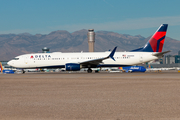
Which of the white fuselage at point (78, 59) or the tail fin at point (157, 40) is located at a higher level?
the tail fin at point (157, 40)

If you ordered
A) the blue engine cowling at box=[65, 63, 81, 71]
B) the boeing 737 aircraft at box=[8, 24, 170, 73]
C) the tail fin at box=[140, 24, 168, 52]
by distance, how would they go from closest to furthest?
the blue engine cowling at box=[65, 63, 81, 71] → the boeing 737 aircraft at box=[8, 24, 170, 73] → the tail fin at box=[140, 24, 168, 52]

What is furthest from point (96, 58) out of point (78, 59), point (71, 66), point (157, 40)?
point (157, 40)

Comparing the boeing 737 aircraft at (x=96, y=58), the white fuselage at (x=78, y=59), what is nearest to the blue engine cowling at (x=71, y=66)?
the boeing 737 aircraft at (x=96, y=58)

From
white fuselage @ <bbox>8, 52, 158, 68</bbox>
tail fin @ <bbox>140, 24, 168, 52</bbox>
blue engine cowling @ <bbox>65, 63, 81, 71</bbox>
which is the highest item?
tail fin @ <bbox>140, 24, 168, 52</bbox>

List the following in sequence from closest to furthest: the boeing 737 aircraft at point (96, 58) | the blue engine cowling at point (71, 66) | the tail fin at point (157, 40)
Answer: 1. the blue engine cowling at point (71, 66)
2. the boeing 737 aircraft at point (96, 58)
3. the tail fin at point (157, 40)

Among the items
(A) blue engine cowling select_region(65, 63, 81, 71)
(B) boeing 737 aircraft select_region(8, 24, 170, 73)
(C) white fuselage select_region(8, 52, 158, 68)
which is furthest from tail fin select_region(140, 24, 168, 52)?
(A) blue engine cowling select_region(65, 63, 81, 71)

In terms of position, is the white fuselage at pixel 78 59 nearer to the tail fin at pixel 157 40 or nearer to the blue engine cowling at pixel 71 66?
the tail fin at pixel 157 40

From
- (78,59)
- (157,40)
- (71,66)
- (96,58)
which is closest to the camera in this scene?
(71,66)

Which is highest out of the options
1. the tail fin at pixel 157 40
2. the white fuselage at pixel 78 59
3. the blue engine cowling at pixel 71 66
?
the tail fin at pixel 157 40

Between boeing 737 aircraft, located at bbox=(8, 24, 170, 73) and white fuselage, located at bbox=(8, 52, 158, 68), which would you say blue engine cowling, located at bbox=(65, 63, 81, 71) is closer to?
boeing 737 aircraft, located at bbox=(8, 24, 170, 73)

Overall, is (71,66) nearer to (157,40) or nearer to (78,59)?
(78,59)
